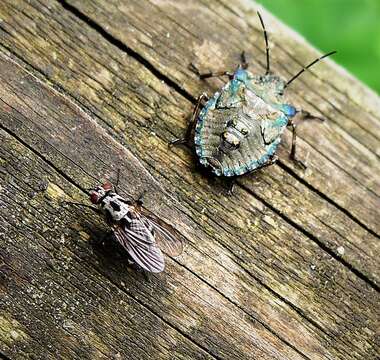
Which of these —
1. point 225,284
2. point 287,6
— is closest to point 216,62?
point 225,284

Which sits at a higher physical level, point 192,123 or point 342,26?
point 342,26

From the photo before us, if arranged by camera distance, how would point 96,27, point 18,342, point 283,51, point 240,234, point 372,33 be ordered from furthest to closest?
1. point 372,33
2. point 283,51
3. point 96,27
4. point 240,234
5. point 18,342

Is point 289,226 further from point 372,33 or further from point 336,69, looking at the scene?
point 372,33

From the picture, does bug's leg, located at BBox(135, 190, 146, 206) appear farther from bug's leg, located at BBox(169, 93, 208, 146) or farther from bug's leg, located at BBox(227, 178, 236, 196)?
bug's leg, located at BBox(227, 178, 236, 196)

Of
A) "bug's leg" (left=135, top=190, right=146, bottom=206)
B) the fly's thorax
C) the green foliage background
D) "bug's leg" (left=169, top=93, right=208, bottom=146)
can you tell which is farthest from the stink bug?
the green foliage background

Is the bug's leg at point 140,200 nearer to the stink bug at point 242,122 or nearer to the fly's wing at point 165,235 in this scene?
the fly's wing at point 165,235

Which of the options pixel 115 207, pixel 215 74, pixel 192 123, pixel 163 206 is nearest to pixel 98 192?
pixel 115 207

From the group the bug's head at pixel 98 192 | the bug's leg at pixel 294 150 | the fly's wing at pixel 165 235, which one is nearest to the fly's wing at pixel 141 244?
the fly's wing at pixel 165 235

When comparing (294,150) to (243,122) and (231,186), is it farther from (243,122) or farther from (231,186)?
(231,186)
